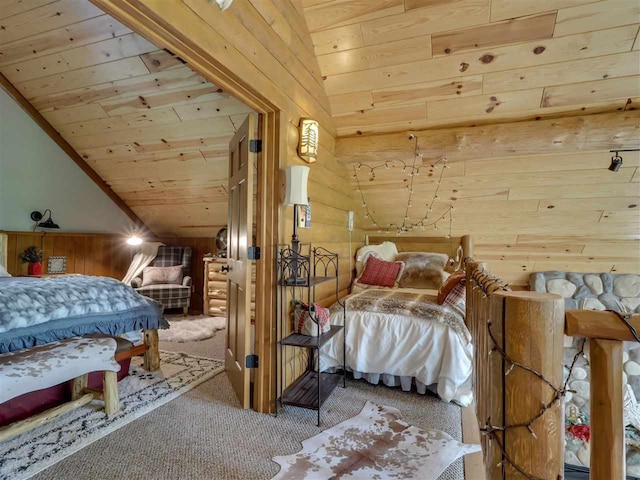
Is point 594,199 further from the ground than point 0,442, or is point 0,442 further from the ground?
point 594,199

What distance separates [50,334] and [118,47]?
7.76 feet

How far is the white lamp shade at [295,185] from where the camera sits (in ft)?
7.11

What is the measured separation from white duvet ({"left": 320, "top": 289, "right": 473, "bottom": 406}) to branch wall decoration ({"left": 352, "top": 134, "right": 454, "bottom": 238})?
1615mm

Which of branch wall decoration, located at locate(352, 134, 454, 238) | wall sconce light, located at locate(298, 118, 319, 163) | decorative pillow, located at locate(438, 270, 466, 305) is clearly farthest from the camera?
branch wall decoration, located at locate(352, 134, 454, 238)

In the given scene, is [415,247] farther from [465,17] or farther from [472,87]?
[465,17]

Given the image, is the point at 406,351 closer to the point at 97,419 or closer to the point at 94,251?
the point at 97,419

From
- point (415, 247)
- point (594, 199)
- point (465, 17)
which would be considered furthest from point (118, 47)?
point (594, 199)

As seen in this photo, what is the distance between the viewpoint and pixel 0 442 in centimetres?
179

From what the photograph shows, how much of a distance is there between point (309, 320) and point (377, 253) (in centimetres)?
199

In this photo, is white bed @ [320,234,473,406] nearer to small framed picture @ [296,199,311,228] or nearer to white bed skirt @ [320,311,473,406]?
white bed skirt @ [320,311,473,406]

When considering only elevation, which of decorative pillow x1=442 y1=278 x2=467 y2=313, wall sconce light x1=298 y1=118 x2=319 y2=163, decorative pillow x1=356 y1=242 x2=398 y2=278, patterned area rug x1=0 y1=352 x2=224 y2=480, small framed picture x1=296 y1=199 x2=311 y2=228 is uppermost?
wall sconce light x1=298 y1=118 x2=319 y2=163

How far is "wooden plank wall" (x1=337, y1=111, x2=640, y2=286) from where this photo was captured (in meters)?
2.80

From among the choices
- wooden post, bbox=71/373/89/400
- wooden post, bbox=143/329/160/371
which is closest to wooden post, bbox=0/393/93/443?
wooden post, bbox=71/373/89/400

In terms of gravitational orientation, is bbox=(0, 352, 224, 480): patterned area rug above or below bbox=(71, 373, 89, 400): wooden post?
below
